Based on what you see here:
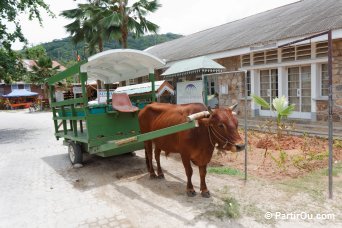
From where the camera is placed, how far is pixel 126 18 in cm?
1633

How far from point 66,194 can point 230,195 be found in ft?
9.53

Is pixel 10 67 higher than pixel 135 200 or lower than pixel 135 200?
higher

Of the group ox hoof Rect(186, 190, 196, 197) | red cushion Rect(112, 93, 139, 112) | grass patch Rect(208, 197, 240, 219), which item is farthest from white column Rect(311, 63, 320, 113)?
Result: ox hoof Rect(186, 190, 196, 197)

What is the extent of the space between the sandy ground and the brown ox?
46cm

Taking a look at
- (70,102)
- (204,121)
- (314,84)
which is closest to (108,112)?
(70,102)

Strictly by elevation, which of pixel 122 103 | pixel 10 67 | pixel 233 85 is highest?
pixel 10 67

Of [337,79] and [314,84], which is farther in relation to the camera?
[314,84]

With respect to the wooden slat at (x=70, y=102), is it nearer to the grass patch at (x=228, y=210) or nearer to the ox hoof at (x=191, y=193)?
the ox hoof at (x=191, y=193)

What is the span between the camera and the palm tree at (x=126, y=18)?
16172mm

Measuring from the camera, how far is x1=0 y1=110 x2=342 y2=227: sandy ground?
160 inches

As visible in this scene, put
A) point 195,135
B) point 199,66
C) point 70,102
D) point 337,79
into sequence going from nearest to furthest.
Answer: point 195,135 → point 70,102 → point 199,66 → point 337,79

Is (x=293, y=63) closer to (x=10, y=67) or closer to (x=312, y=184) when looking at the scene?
(x=312, y=184)

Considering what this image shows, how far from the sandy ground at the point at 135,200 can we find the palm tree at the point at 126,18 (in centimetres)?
1095

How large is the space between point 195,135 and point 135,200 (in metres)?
1.48
